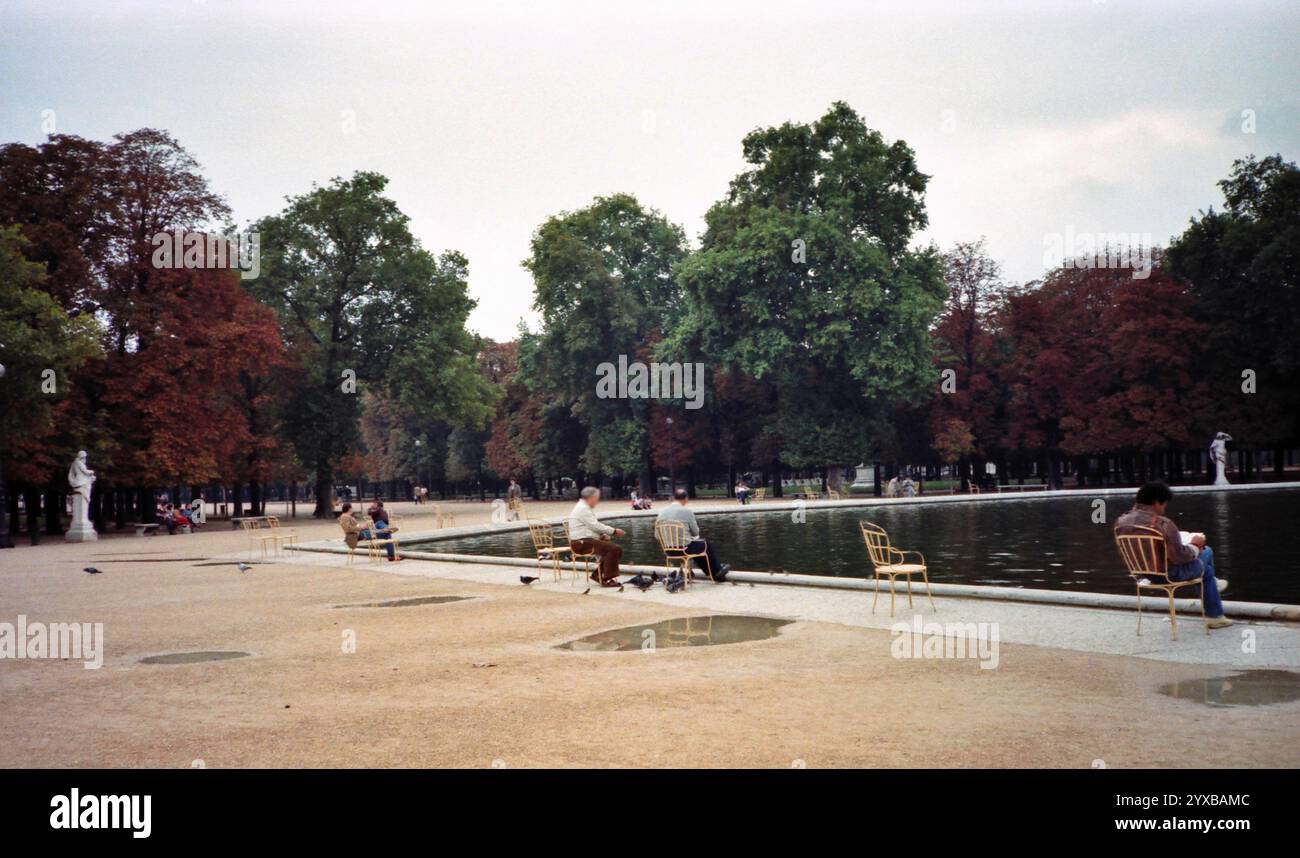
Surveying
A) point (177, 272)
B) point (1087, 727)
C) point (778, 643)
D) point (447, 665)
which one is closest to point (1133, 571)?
point (778, 643)

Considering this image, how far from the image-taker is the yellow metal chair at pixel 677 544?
54.6 ft

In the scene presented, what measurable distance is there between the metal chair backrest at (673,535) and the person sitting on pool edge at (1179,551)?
739 centimetres

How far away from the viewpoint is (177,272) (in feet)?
151

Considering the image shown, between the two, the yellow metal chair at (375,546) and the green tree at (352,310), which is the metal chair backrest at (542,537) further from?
the green tree at (352,310)

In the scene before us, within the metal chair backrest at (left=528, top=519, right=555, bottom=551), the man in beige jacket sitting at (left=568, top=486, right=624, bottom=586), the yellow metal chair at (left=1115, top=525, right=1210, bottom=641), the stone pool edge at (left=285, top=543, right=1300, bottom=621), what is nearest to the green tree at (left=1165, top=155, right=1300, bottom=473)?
the metal chair backrest at (left=528, top=519, right=555, bottom=551)

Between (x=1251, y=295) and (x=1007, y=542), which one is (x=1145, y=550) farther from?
(x=1251, y=295)

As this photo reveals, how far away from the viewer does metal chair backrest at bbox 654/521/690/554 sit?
54.6ft

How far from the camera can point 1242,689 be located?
25.5 feet

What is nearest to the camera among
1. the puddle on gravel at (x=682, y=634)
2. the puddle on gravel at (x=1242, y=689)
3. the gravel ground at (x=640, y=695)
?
the gravel ground at (x=640, y=695)

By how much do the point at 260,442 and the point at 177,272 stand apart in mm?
11957

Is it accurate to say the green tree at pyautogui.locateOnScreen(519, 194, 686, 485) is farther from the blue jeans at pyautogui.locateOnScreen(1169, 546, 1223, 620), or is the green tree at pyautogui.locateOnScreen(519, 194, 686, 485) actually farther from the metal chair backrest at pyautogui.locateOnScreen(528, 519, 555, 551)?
the blue jeans at pyautogui.locateOnScreen(1169, 546, 1223, 620)

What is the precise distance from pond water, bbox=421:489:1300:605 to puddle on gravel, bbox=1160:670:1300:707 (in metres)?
5.82

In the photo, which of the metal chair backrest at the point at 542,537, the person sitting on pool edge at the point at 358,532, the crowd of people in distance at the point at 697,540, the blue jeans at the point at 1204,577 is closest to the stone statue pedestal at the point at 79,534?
the crowd of people in distance at the point at 697,540

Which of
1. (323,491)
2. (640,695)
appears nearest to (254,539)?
(323,491)
